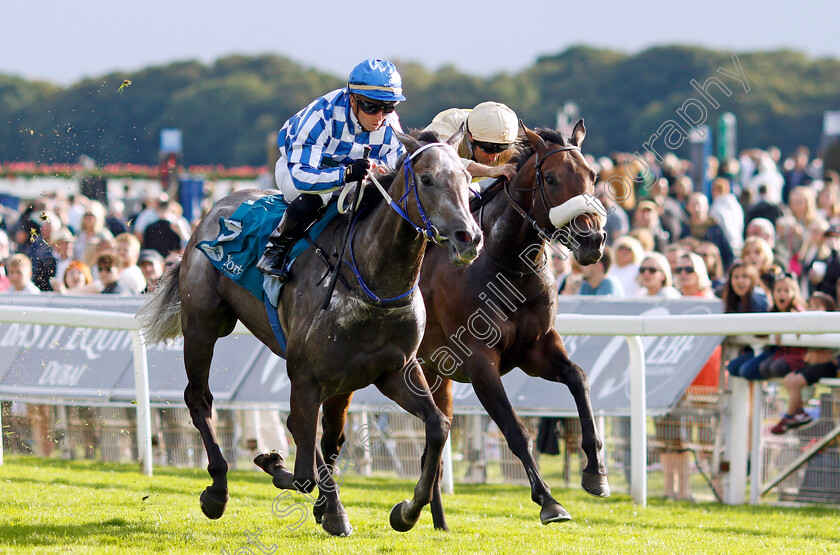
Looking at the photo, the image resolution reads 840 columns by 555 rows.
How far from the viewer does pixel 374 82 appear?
5.02m

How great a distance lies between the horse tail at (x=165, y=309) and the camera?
630cm

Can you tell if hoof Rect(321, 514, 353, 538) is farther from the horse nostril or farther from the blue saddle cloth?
the horse nostril

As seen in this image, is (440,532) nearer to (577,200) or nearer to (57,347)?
(577,200)

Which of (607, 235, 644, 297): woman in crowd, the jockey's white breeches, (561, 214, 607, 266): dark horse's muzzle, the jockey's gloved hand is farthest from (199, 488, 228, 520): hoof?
(607, 235, 644, 297): woman in crowd

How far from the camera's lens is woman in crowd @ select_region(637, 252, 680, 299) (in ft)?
26.9

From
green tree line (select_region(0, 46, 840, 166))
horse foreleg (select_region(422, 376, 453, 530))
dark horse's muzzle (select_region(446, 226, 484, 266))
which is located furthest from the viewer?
green tree line (select_region(0, 46, 840, 166))

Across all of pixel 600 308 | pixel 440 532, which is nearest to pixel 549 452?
pixel 600 308

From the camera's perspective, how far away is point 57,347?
832cm

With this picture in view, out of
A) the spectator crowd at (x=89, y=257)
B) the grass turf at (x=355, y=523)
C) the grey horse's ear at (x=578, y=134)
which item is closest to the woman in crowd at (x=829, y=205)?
the grass turf at (x=355, y=523)

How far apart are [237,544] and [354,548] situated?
56 cm

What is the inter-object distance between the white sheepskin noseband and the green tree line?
3531cm

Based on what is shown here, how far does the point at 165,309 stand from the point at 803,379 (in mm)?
3755

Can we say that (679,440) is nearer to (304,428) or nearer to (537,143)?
(537,143)

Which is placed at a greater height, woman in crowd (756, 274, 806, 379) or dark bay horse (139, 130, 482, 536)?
dark bay horse (139, 130, 482, 536)
